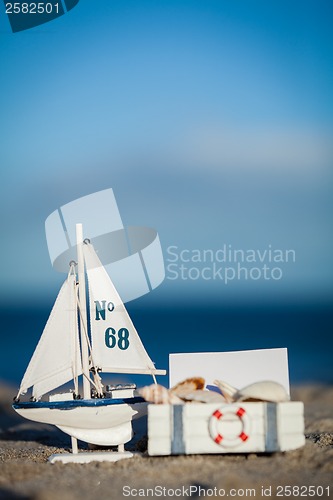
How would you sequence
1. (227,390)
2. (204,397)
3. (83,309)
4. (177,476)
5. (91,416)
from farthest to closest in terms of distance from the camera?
(83,309) < (91,416) < (227,390) < (204,397) < (177,476)

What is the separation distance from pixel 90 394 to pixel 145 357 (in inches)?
22.5

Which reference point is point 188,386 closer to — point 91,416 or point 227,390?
point 227,390

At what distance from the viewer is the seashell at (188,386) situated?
6208 mm

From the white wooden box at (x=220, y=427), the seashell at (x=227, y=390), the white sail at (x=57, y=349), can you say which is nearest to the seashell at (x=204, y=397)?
the seashell at (x=227, y=390)

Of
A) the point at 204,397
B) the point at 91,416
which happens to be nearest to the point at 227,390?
the point at 204,397

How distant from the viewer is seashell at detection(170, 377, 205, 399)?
621 cm

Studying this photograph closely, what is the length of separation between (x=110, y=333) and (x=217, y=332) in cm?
1033

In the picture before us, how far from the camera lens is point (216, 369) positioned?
6.53 metres

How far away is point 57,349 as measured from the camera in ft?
21.8

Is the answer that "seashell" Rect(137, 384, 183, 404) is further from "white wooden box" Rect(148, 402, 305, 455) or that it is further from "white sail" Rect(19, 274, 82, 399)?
"white sail" Rect(19, 274, 82, 399)

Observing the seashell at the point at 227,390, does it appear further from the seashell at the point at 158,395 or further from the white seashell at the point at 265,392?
the seashell at the point at 158,395

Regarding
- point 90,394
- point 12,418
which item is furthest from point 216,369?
point 12,418

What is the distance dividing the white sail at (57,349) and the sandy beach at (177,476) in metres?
0.66

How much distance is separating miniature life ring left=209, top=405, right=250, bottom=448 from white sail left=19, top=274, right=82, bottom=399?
1.29 meters
